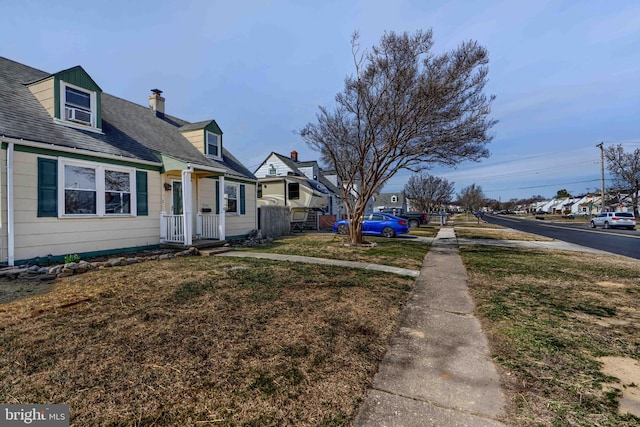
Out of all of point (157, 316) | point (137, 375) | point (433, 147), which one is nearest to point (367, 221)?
point (433, 147)

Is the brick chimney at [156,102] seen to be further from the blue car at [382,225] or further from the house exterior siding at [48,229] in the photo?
the blue car at [382,225]

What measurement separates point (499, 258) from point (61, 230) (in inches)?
516

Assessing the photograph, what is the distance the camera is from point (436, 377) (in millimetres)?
2664

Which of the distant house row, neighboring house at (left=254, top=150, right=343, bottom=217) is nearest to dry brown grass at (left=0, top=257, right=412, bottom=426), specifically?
neighboring house at (left=254, top=150, right=343, bottom=217)

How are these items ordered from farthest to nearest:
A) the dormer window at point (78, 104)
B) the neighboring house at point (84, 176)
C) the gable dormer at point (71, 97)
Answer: the dormer window at point (78, 104) < the gable dormer at point (71, 97) < the neighboring house at point (84, 176)

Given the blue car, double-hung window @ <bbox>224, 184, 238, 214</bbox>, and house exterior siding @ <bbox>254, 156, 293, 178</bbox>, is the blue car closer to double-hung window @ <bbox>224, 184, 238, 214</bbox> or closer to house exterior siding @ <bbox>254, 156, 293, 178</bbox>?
double-hung window @ <bbox>224, 184, 238, 214</bbox>

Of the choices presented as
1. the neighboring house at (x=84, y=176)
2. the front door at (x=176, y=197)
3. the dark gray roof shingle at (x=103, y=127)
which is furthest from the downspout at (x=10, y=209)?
the front door at (x=176, y=197)

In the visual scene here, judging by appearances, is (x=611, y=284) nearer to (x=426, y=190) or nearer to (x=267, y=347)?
(x=267, y=347)

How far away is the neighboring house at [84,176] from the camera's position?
276 inches

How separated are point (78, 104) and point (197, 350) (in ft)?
32.0

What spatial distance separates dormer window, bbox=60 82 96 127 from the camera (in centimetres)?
855

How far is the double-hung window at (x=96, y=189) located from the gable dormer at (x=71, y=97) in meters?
1.64

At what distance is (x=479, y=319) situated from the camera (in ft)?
13.7

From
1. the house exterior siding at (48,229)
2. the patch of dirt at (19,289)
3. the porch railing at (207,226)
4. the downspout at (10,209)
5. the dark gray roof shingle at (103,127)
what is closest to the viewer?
the patch of dirt at (19,289)
